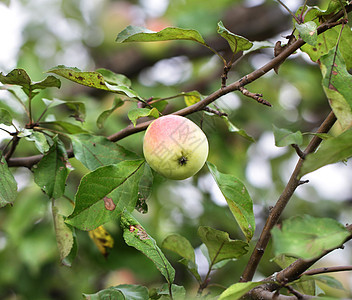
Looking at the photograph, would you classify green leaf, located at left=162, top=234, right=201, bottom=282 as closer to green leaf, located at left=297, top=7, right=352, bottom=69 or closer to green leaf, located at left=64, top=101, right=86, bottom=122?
green leaf, located at left=64, top=101, right=86, bottom=122

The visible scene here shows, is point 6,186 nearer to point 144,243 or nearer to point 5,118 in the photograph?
point 5,118

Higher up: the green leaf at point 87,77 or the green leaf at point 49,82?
the green leaf at point 87,77

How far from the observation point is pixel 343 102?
2.27ft

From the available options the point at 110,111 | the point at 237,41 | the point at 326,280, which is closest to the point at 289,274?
the point at 326,280

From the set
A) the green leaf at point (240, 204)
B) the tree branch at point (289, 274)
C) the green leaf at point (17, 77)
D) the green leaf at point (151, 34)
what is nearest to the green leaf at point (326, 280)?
the tree branch at point (289, 274)

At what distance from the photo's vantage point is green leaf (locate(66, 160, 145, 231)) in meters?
0.79

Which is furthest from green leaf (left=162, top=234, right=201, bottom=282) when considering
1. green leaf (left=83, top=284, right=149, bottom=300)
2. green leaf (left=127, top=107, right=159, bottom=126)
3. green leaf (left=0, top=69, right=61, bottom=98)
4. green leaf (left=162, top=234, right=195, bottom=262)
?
green leaf (left=0, top=69, right=61, bottom=98)

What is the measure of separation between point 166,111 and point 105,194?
4.26ft

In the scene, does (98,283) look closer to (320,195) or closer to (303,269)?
(320,195)

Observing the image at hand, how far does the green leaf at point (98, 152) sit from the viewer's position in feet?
2.96

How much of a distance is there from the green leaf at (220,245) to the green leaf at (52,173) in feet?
0.88

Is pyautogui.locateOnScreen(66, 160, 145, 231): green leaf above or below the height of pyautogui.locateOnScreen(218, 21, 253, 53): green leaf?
below

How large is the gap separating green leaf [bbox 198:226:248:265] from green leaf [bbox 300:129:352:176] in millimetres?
258

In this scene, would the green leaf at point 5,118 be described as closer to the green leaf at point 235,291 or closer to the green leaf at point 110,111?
the green leaf at point 110,111
